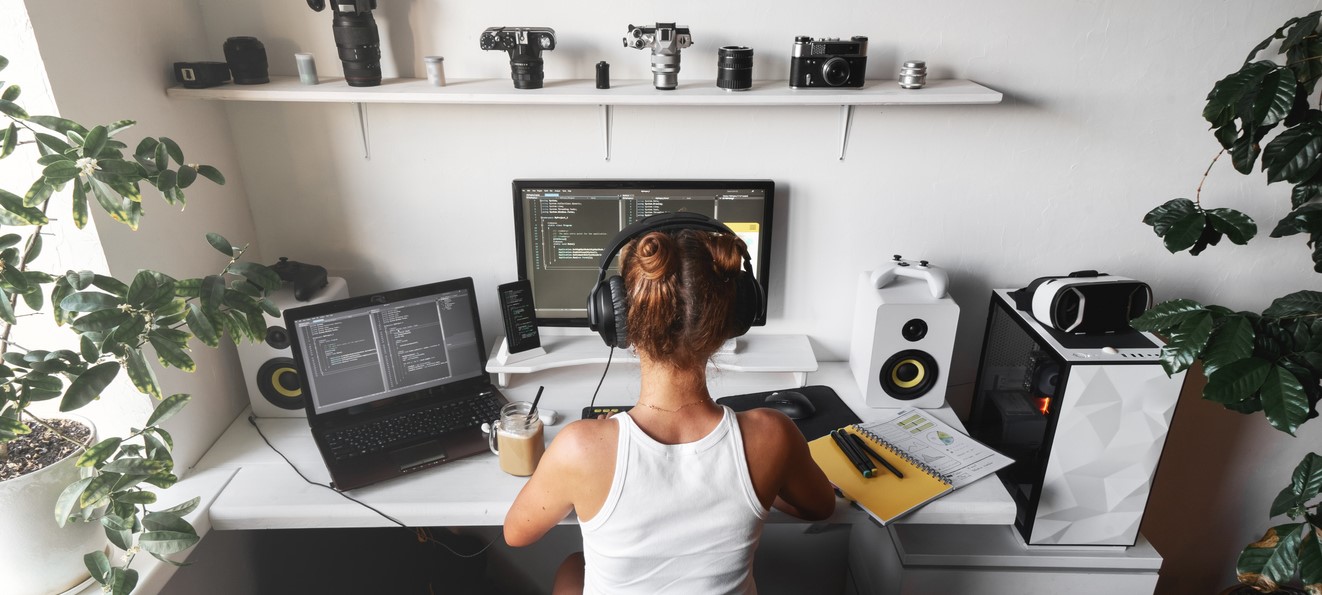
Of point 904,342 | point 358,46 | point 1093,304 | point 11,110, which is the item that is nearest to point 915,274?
point 904,342

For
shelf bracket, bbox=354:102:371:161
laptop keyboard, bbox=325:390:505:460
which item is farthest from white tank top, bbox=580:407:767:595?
shelf bracket, bbox=354:102:371:161

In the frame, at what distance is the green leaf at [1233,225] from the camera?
1.54 metres

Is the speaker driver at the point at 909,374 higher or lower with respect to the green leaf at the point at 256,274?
lower

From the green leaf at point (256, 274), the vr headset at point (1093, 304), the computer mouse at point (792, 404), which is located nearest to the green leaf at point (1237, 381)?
the vr headset at point (1093, 304)

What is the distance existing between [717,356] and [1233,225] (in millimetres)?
1136

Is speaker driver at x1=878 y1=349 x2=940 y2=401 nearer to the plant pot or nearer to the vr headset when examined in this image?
the vr headset

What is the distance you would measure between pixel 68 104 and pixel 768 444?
4.26ft

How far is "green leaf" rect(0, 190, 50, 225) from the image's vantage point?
0.99 metres

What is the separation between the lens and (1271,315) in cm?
154

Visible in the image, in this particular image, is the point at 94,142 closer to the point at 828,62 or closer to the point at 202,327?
the point at 202,327

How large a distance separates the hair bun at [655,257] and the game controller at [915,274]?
803 millimetres

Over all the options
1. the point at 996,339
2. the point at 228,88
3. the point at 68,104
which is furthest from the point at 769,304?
the point at 68,104

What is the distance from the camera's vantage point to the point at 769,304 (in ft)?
6.37

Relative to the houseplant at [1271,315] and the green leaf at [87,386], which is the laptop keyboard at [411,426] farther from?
the houseplant at [1271,315]
